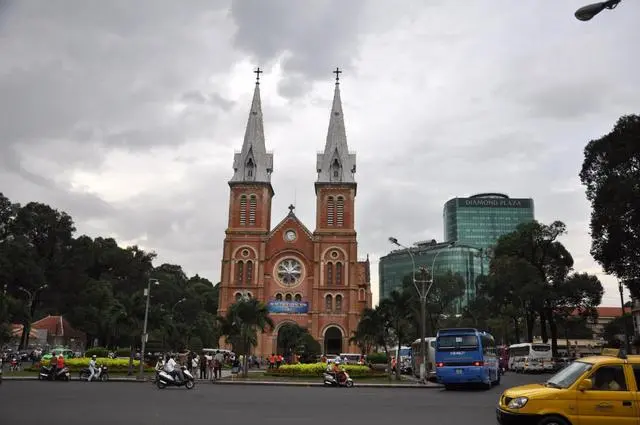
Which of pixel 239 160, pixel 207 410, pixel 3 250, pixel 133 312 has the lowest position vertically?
pixel 207 410

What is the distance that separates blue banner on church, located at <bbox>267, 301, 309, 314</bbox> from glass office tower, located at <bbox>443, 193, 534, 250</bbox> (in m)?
83.9

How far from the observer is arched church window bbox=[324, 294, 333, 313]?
2623 inches

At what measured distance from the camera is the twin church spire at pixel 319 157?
235ft

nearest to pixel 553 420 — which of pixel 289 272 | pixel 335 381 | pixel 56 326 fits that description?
pixel 335 381

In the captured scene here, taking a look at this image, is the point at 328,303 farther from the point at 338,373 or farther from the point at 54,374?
the point at 54,374

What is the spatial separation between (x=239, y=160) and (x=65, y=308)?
27.3 m

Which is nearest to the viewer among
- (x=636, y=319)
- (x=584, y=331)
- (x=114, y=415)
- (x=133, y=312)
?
(x=114, y=415)

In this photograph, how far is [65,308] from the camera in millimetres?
66312

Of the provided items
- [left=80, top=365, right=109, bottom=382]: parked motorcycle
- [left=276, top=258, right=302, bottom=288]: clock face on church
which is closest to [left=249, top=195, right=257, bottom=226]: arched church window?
[left=276, top=258, right=302, bottom=288]: clock face on church

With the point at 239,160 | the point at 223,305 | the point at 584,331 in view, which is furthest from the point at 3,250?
the point at 584,331

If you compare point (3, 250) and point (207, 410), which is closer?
point (207, 410)

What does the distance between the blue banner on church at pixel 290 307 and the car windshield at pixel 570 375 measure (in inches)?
2239

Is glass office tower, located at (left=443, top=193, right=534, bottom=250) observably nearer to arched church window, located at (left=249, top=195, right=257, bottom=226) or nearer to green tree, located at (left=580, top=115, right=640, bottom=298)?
arched church window, located at (left=249, top=195, right=257, bottom=226)

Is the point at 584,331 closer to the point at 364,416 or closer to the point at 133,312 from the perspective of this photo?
the point at 133,312
